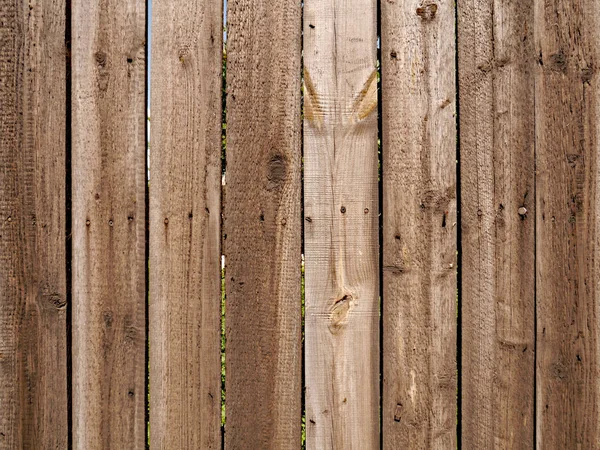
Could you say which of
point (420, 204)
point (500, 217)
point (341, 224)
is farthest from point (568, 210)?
point (341, 224)

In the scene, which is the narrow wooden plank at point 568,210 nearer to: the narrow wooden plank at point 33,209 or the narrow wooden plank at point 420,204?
the narrow wooden plank at point 420,204

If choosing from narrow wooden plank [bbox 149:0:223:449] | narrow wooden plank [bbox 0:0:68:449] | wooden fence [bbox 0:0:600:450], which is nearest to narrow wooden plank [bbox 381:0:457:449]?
wooden fence [bbox 0:0:600:450]

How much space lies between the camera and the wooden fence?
1156mm

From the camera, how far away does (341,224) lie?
117 cm

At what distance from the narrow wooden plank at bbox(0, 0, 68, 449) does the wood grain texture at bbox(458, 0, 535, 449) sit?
1.18 metres

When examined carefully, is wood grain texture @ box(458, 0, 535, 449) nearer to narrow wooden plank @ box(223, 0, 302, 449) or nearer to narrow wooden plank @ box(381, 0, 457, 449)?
narrow wooden plank @ box(381, 0, 457, 449)

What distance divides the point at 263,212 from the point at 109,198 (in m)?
0.45

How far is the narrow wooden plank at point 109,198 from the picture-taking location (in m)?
1.18

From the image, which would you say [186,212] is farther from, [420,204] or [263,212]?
[420,204]

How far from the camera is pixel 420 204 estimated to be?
1164mm

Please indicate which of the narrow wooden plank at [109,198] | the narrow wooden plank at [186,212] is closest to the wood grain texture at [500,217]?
the narrow wooden plank at [186,212]

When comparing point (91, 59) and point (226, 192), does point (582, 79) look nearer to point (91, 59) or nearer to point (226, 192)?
point (226, 192)

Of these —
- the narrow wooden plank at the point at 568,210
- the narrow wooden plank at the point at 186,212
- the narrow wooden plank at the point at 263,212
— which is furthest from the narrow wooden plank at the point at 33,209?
the narrow wooden plank at the point at 568,210

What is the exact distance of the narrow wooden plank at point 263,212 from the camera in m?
1.17
